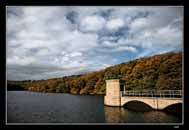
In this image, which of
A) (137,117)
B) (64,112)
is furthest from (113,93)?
(64,112)

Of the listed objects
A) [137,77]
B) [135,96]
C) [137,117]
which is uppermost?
[137,77]

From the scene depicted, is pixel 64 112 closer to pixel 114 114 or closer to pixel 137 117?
pixel 114 114

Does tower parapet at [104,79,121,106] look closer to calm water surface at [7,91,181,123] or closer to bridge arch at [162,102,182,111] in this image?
calm water surface at [7,91,181,123]

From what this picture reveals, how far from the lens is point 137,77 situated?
387 cm

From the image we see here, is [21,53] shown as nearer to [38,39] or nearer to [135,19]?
[38,39]

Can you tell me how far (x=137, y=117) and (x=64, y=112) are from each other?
587 mm

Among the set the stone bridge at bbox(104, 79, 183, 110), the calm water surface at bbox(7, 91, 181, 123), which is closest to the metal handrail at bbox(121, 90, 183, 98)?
the stone bridge at bbox(104, 79, 183, 110)

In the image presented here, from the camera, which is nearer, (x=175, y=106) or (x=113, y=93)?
(x=175, y=106)

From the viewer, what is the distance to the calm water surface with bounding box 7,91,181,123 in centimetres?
381

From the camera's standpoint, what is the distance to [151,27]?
12.5 feet

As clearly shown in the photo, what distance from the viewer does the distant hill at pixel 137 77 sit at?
3826 mm

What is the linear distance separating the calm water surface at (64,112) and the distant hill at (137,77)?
10 cm

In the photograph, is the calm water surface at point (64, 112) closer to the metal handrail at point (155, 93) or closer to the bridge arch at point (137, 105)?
the bridge arch at point (137, 105)
